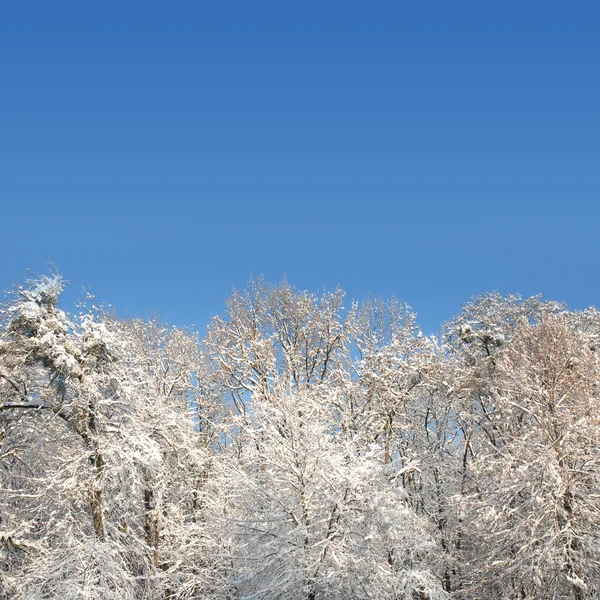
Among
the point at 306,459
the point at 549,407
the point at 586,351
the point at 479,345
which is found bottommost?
the point at 306,459

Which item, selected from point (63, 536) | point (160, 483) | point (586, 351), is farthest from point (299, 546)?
point (586, 351)

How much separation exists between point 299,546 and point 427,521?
8032mm

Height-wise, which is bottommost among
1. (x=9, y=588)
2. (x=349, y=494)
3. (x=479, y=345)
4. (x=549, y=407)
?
(x=9, y=588)

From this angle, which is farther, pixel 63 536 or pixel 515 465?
pixel 515 465

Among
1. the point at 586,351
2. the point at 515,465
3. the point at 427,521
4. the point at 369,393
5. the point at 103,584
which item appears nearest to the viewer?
the point at 103,584

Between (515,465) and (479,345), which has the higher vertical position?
(479,345)

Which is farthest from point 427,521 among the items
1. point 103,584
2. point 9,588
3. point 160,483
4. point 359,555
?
point 9,588

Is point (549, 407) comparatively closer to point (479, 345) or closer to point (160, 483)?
point (479, 345)

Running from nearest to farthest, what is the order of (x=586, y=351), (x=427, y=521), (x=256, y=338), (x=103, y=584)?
(x=103, y=584) → (x=586, y=351) → (x=427, y=521) → (x=256, y=338)

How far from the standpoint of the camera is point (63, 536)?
15047mm

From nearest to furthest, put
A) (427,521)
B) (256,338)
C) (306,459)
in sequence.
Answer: (306,459) < (427,521) < (256,338)

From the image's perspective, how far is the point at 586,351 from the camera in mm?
18031

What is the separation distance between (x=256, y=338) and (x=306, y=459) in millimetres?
11472

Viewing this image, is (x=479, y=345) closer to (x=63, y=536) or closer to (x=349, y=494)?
(x=349, y=494)
